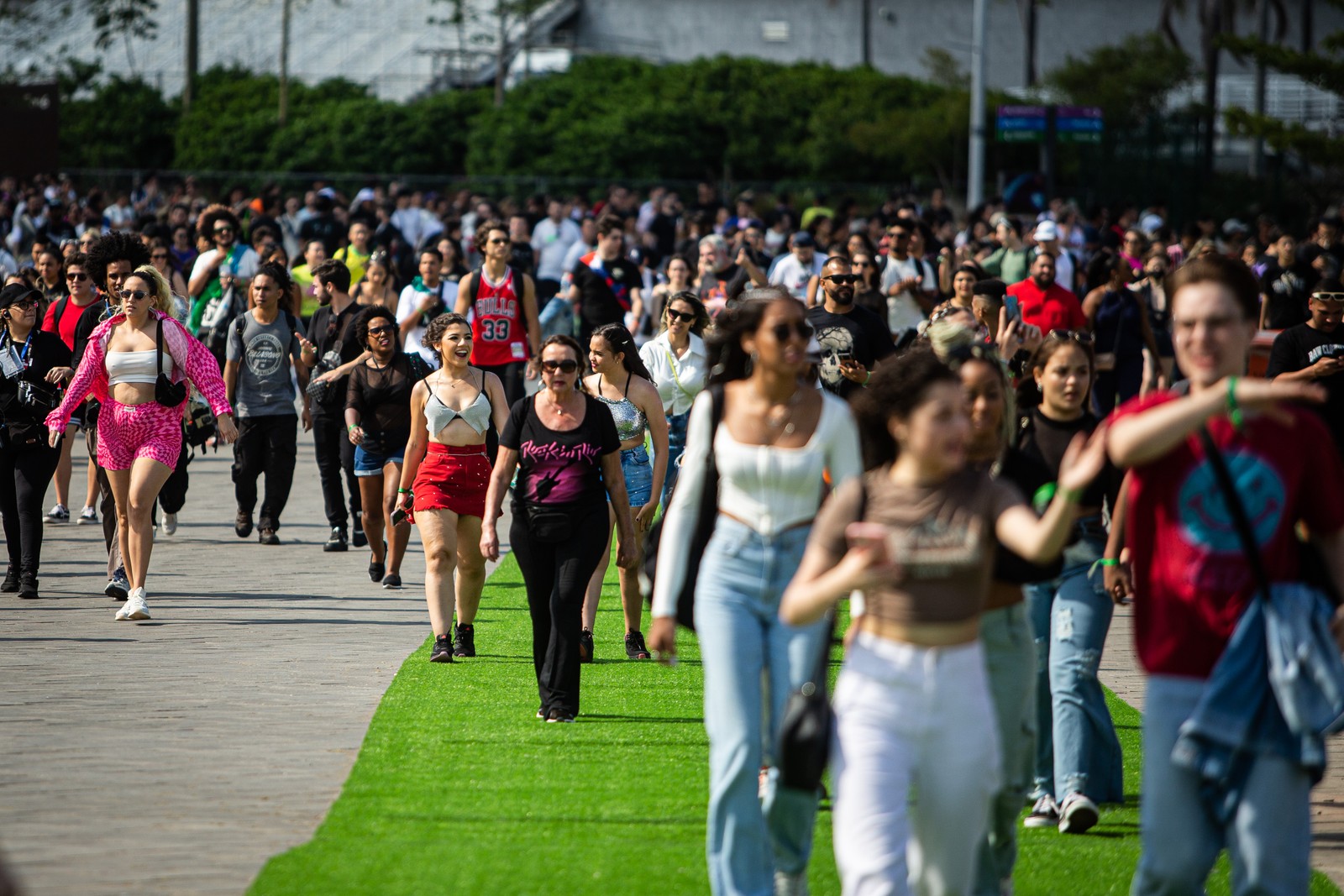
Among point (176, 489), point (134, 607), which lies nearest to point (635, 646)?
point (134, 607)

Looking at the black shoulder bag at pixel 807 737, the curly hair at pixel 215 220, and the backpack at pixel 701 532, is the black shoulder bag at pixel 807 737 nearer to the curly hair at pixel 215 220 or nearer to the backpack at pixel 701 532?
the backpack at pixel 701 532

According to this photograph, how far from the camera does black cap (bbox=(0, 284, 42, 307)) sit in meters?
11.7

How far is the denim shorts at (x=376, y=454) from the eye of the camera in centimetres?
1164

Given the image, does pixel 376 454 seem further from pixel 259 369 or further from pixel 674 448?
pixel 674 448

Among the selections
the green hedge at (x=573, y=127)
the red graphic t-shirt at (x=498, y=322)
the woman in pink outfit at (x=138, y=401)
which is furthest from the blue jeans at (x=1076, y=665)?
the green hedge at (x=573, y=127)

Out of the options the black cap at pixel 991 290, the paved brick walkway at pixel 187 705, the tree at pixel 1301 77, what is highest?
the tree at pixel 1301 77

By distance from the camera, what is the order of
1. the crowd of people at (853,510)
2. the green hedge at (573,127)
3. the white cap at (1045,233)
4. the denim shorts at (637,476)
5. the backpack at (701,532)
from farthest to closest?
the green hedge at (573,127) < the white cap at (1045,233) < the denim shorts at (637,476) < the backpack at (701,532) < the crowd of people at (853,510)

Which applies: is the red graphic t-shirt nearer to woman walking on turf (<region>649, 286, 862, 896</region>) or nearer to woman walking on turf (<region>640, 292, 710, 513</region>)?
woman walking on turf (<region>640, 292, 710, 513</region>)

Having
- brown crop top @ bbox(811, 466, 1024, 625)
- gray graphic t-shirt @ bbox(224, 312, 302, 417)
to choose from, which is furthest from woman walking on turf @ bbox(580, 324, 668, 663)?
brown crop top @ bbox(811, 466, 1024, 625)

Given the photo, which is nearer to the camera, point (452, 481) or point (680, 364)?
point (452, 481)

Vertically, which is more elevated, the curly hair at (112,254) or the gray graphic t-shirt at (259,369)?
the curly hair at (112,254)

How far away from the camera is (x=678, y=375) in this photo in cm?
1042

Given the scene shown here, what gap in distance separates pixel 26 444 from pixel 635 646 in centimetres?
428

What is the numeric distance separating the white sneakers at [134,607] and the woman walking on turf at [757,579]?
5778 mm
